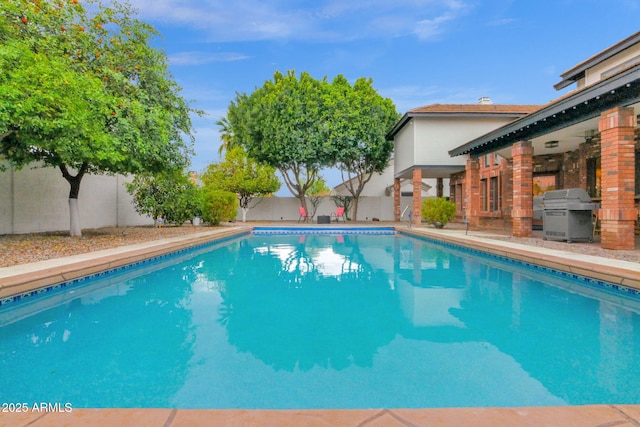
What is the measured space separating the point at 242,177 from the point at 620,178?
720 inches

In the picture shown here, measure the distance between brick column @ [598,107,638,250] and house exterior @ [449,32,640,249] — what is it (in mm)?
16

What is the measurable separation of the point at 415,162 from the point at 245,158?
11364 mm

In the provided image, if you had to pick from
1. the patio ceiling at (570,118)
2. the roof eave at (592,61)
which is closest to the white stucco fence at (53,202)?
the patio ceiling at (570,118)

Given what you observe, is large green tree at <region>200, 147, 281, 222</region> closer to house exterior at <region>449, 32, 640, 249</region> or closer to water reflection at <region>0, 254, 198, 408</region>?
house exterior at <region>449, 32, 640, 249</region>

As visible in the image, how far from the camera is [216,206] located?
57.0 feet

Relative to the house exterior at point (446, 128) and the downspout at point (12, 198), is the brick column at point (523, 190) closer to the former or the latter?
the house exterior at point (446, 128)

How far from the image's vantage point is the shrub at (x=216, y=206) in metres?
17.3

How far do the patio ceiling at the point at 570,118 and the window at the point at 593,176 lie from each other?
80 cm

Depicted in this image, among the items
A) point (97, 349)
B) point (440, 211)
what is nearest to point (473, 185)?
point (440, 211)

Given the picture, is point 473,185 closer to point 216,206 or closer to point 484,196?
point 484,196

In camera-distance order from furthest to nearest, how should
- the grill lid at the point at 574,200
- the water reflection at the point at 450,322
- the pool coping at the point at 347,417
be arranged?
1. the grill lid at the point at 574,200
2. the water reflection at the point at 450,322
3. the pool coping at the point at 347,417

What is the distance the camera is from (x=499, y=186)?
55.7 feet

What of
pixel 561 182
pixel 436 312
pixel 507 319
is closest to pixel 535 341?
pixel 507 319

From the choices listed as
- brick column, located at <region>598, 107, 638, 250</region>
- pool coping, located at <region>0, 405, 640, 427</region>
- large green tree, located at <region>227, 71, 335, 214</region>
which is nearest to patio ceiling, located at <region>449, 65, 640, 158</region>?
brick column, located at <region>598, 107, 638, 250</region>
